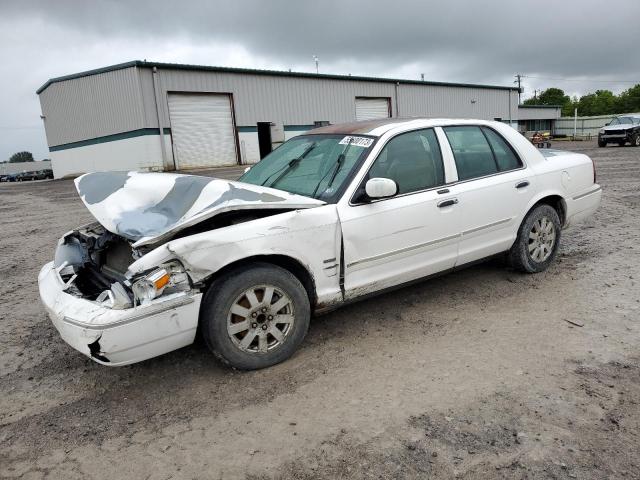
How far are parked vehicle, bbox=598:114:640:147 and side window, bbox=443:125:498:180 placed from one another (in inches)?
1038

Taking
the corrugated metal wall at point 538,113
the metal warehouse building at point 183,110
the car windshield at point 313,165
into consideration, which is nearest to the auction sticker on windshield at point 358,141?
the car windshield at point 313,165

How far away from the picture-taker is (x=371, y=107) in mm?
32188

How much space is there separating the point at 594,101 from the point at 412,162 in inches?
5004

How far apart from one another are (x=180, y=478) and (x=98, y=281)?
5.80ft

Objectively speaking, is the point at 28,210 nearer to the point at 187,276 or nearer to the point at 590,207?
the point at 187,276

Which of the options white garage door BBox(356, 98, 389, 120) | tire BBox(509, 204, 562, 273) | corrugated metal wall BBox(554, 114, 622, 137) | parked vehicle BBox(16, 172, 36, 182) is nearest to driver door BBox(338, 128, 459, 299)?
tire BBox(509, 204, 562, 273)

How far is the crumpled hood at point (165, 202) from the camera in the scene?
118 inches

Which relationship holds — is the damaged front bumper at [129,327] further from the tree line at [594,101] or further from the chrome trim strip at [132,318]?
the tree line at [594,101]

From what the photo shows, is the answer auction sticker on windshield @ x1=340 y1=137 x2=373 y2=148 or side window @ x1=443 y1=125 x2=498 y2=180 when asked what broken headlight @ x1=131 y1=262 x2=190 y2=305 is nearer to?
auction sticker on windshield @ x1=340 y1=137 x2=373 y2=148

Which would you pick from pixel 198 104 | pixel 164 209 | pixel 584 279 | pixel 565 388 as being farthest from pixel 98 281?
pixel 198 104

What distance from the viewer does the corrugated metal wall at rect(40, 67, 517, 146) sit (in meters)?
23.2

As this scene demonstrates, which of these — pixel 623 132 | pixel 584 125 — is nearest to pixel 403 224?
pixel 623 132

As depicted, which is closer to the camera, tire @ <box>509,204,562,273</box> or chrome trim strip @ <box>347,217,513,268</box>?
chrome trim strip @ <box>347,217,513,268</box>

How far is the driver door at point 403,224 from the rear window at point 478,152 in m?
0.24
